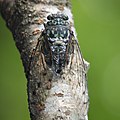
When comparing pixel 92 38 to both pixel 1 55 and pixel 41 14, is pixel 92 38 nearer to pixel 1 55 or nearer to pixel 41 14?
pixel 1 55

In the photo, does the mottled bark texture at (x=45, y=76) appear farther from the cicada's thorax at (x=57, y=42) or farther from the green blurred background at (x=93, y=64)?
the green blurred background at (x=93, y=64)

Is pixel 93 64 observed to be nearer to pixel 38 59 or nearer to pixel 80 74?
pixel 38 59

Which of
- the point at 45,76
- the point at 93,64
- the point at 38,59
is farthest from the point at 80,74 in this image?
the point at 93,64

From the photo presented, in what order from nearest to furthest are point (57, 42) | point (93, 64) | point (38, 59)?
1. point (38, 59)
2. point (57, 42)
3. point (93, 64)

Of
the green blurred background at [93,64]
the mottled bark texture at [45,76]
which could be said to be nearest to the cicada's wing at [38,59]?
the mottled bark texture at [45,76]

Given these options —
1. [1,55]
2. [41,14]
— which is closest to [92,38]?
[1,55]

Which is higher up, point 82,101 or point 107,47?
point 82,101

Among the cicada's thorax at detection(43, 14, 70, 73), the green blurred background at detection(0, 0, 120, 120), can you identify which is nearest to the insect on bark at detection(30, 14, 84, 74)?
the cicada's thorax at detection(43, 14, 70, 73)
